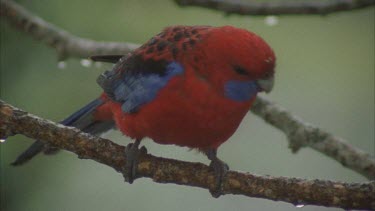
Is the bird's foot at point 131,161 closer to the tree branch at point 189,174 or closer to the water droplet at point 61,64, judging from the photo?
the tree branch at point 189,174

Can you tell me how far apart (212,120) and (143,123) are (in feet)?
1.19

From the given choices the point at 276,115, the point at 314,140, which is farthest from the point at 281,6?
the point at 314,140

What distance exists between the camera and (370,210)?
2930 millimetres

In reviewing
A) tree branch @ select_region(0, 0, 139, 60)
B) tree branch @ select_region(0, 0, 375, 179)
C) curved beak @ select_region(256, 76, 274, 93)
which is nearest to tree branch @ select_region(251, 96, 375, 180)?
tree branch @ select_region(0, 0, 375, 179)

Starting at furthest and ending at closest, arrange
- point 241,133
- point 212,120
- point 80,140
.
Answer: point 241,133, point 212,120, point 80,140

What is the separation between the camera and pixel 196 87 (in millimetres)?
3434

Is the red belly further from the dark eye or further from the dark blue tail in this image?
the dark blue tail

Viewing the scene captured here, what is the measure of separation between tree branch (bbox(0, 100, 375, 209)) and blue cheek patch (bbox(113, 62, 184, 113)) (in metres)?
0.31

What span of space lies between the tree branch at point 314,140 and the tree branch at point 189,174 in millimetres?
779

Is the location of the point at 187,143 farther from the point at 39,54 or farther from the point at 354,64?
the point at 354,64

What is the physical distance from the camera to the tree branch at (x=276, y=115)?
12.4 feet

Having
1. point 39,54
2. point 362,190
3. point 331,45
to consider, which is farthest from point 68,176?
point 362,190

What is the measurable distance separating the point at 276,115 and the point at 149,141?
1539 mm

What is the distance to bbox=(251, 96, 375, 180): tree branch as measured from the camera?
375 centimetres
